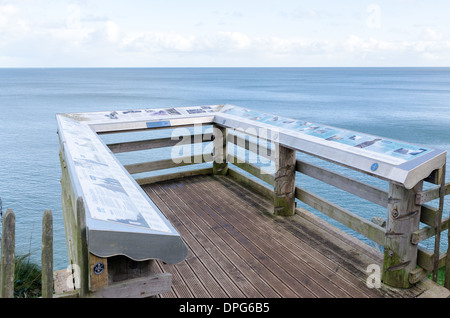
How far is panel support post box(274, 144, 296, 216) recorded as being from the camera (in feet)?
16.3

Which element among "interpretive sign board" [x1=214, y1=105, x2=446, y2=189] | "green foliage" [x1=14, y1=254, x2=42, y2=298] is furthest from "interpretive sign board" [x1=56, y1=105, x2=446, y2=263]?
"green foliage" [x1=14, y1=254, x2=42, y2=298]

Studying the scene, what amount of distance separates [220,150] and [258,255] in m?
2.95

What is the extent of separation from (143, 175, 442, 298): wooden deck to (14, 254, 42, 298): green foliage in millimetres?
1229

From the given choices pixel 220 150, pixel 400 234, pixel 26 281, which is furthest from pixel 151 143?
pixel 400 234

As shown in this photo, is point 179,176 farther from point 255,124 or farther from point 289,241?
point 289,241

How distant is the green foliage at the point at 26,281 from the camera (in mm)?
3868

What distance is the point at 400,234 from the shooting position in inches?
135

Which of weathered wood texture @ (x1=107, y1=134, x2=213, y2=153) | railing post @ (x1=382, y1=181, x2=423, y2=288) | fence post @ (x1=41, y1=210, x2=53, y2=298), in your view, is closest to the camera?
fence post @ (x1=41, y1=210, x2=53, y2=298)

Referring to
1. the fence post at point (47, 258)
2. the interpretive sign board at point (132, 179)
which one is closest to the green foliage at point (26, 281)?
the interpretive sign board at point (132, 179)

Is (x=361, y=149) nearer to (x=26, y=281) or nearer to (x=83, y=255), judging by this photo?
(x=83, y=255)

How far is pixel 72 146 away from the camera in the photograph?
381 centimetres

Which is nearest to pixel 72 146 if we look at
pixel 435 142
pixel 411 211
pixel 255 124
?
pixel 255 124

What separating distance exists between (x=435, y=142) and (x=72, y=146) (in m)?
30.8

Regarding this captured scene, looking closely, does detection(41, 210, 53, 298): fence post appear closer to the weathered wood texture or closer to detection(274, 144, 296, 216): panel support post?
detection(274, 144, 296, 216): panel support post
